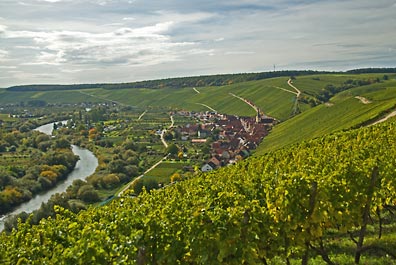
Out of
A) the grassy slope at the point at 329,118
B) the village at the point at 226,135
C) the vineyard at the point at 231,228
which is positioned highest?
the vineyard at the point at 231,228

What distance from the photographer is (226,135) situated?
4063 inches

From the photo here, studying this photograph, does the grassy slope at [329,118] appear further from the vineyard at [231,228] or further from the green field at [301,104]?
the vineyard at [231,228]

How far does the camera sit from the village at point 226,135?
248ft

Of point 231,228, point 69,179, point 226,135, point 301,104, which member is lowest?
point 69,179

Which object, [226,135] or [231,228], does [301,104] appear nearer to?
[226,135]

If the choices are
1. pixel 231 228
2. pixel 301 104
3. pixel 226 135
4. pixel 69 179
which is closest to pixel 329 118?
pixel 226 135

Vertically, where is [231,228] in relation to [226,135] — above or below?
above

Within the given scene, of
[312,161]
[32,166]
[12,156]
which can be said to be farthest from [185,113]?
[312,161]

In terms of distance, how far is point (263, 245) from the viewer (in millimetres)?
9734

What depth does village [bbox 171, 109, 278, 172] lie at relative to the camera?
248 ft

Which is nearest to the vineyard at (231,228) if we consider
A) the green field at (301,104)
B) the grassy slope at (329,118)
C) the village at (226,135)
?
the green field at (301,104)

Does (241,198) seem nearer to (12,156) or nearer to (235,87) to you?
(12,156)

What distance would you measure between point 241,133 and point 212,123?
2521cm

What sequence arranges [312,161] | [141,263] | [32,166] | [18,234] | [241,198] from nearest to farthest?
[141,263] < [18,234] < [241,198] < [312,161] < [32,166]
